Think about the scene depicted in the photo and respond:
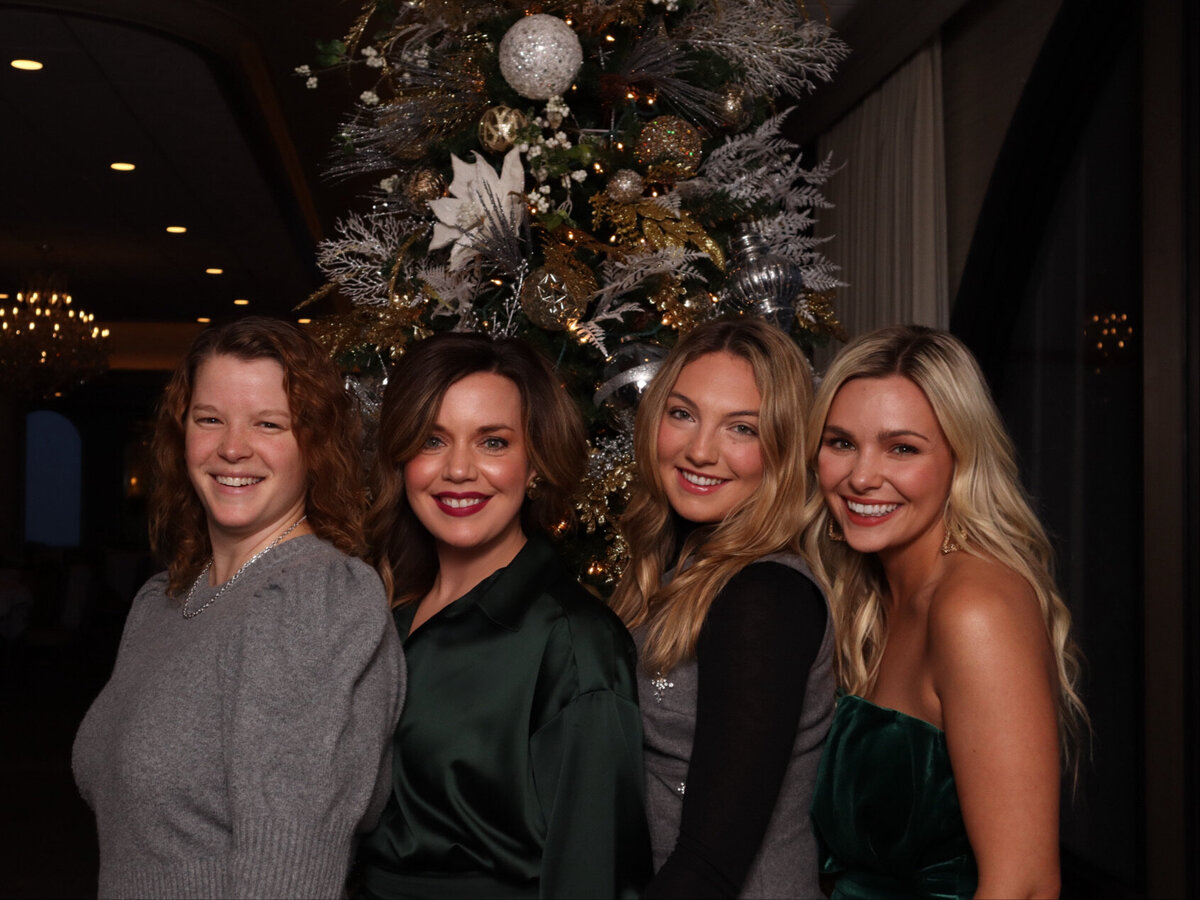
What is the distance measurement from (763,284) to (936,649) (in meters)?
1.13

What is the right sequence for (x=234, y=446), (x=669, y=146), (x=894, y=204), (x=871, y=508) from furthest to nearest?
1. (x=894, y=204)
2. (x=669, y=146)
3. (x=871, y=508)
4. (x=234, y=446)

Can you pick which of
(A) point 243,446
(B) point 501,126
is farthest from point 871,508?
(B) point 501,126

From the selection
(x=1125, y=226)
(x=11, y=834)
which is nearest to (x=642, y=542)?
(x=1125, y=226)

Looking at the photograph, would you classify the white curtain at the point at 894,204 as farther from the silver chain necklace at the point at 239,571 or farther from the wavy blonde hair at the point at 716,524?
the silver chain necklace at the point at 239,571

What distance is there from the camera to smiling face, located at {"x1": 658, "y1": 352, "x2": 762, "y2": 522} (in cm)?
198

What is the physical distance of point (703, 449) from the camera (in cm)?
197

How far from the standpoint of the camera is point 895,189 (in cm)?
496

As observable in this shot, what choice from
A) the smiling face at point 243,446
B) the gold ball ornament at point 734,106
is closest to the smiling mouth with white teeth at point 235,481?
the smiling face at point 243,446

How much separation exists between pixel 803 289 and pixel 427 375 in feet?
4.09

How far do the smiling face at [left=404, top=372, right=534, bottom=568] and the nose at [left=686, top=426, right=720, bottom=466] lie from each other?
29 centimetres

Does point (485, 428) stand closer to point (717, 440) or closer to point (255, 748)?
point (717, 440)

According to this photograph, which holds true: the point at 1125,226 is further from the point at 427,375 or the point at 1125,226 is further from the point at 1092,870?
the point at 427,375

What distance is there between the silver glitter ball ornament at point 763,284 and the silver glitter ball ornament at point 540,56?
0.56m

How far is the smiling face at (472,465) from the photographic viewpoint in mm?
1905
